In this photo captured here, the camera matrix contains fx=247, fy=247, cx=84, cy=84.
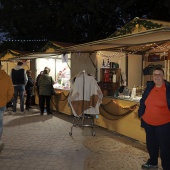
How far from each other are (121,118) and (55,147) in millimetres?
1793

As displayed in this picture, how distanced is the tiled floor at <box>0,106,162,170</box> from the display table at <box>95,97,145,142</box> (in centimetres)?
17

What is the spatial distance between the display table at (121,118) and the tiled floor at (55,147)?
0.17 meters

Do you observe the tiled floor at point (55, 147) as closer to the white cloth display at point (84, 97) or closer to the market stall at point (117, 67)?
the market stall at point (117, 67)

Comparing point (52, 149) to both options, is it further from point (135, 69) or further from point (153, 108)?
point (135, 69)

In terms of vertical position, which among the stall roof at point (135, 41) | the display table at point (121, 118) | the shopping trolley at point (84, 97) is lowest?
the display table at point (121, 118)

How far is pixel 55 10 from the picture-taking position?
2147 centimetres

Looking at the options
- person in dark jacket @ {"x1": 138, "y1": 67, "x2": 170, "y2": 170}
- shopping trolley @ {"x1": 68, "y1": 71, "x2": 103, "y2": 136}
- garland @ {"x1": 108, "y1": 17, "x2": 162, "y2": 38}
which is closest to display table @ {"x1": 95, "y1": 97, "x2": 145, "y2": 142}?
shopping trolley @ {"x1": 68, "y1": 71, "x2": 103, "y2": 136}

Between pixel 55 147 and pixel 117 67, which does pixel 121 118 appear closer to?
pixel 55 147

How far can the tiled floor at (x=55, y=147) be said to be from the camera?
428cm

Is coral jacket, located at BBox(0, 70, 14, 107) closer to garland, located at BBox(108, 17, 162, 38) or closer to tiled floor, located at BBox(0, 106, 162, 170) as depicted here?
tiled floor, located at BBox(0, 106, 162, 170)

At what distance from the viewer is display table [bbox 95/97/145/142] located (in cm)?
554

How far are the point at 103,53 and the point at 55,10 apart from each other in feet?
50.2

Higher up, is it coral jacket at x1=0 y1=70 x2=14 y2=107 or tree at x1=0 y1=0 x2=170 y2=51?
tree at x1=0 y1=0 x2=170 y2=51

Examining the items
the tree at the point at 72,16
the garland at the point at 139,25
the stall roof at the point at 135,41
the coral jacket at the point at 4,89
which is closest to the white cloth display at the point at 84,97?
the stall roof at the point at 135,41
